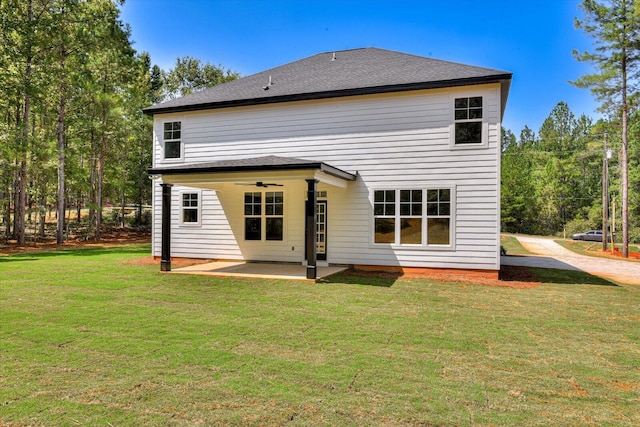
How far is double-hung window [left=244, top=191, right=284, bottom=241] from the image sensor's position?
12.1m

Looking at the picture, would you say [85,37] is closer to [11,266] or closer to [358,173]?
[11,266]

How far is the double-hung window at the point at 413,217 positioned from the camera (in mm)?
10227

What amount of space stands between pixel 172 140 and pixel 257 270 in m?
5.83

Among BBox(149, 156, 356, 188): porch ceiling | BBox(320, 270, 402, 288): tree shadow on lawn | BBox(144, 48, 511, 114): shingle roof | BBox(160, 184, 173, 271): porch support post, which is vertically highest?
BBox(144, 48, 511, 114): shingle roof

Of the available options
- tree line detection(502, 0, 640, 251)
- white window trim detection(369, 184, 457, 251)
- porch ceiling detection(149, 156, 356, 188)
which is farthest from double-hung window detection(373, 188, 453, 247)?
tree line detection(502, 0, 640, 251)

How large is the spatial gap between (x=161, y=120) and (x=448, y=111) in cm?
940

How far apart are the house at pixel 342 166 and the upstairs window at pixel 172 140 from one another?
0.04 m

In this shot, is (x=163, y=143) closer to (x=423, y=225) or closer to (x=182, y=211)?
(x=182, y=211)

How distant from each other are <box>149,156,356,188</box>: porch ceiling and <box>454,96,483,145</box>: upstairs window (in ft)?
10.4

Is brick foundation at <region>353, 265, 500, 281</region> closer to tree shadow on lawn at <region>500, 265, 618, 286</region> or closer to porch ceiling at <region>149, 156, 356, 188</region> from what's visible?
tree shadow on lawn at <region>500, 265, 618, 286</region>

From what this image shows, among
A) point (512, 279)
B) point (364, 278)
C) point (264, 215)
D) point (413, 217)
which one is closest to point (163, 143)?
point (264, 215)

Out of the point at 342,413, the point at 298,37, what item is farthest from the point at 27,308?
the point at 298,37

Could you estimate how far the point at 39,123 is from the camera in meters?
22.0

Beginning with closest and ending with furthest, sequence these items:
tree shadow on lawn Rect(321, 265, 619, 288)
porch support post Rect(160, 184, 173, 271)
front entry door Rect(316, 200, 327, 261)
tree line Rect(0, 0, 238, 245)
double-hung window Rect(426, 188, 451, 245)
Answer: tree shadow on lawn Rect(321, 265, 619, 288) → double-hung window Rect(426, 188, 451, 245) → porch support post Rect(160, 184, 173, 271) → front entry door Rect(316, 200, 327, 261) → tree line Rect(0, 0, 238, 245)
